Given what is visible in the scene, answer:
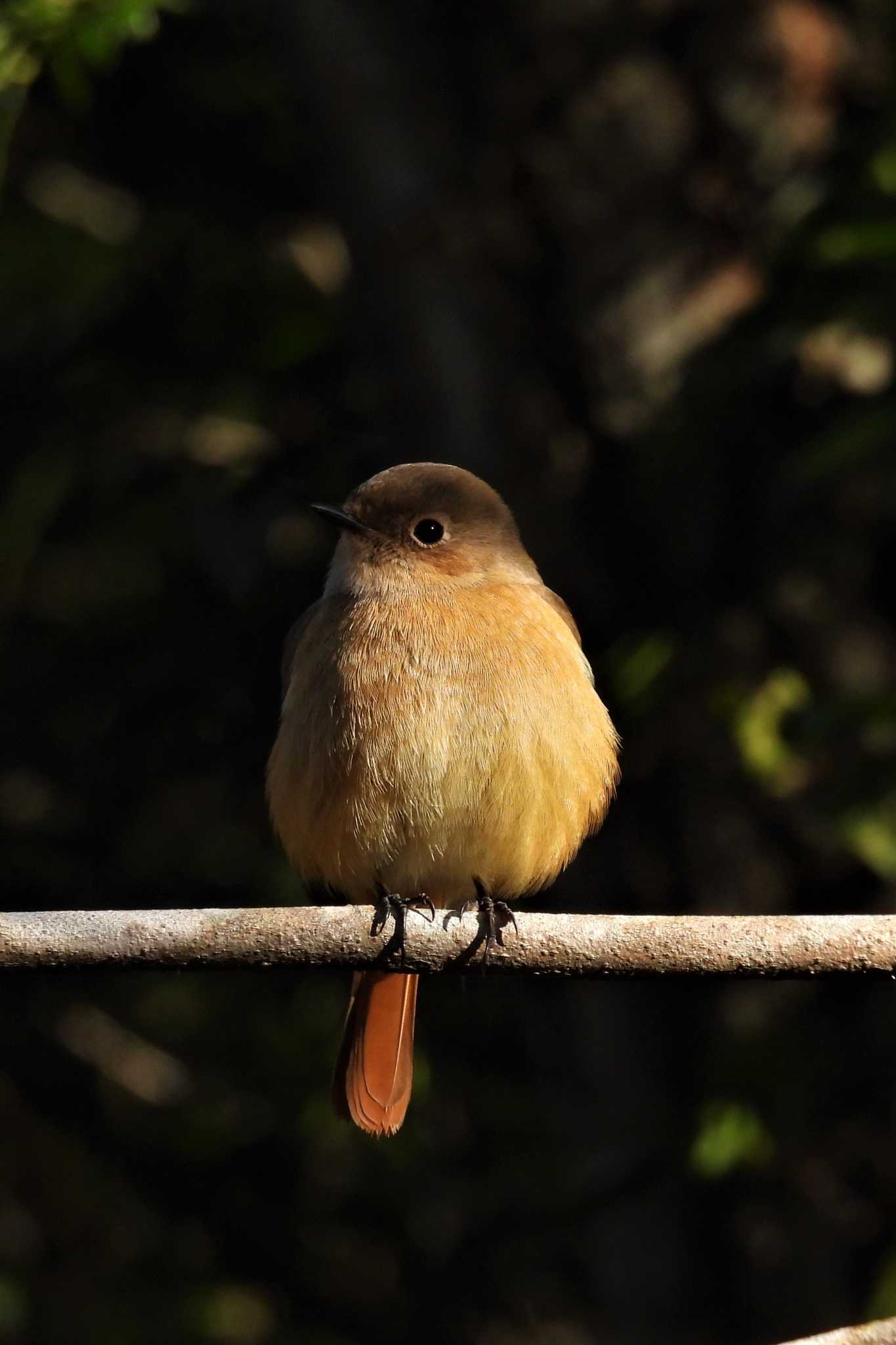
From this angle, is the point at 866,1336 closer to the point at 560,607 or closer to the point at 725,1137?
the point at 725,1137

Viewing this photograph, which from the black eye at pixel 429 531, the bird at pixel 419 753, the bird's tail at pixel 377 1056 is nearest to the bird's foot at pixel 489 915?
the bird at pixel 419 753

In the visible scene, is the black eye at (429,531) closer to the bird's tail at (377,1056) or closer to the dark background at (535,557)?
the dark background at (535,557)

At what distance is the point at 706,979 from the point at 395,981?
173cm

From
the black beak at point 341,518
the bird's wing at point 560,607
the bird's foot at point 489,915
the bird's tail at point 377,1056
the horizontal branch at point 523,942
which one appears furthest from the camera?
the bird's wing at point 560,607

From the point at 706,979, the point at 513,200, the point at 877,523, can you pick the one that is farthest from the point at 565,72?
the point at 706,979

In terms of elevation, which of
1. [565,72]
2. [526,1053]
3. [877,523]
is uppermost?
[565,72]

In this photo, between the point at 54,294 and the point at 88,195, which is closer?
the point at 54,294

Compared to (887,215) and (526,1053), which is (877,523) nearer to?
(887,215)

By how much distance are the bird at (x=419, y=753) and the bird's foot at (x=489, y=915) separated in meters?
0.01

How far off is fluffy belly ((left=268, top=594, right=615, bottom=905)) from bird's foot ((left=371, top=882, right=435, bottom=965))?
5cm

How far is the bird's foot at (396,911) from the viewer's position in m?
3.85

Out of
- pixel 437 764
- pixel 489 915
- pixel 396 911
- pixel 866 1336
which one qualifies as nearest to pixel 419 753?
pixel 437 764

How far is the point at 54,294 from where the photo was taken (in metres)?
6.96

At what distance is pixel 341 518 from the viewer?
17.8ft
